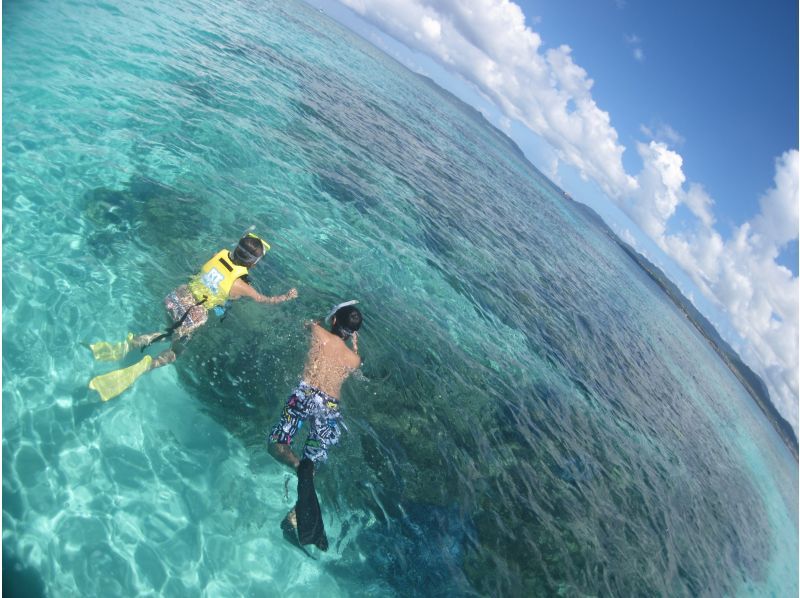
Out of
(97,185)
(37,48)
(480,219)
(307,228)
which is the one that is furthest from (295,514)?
(480,219)

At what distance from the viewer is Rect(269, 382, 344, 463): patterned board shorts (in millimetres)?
8898

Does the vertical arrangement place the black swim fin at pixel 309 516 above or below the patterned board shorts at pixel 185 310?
below

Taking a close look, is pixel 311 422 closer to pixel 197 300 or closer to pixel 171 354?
pixel 171 354

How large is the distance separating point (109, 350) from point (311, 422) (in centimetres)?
420

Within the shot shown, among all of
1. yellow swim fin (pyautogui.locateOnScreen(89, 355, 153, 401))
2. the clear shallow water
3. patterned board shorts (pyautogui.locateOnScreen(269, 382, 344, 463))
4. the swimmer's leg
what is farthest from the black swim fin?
yellow swim fin (pyautogui.locateOnScreen(89, 355, 153, 401))

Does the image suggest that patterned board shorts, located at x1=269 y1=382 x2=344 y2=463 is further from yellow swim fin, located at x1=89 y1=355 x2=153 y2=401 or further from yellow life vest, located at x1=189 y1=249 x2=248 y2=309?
yellow swim fin, located at x1=89 y1=355 x2=153 y2=401

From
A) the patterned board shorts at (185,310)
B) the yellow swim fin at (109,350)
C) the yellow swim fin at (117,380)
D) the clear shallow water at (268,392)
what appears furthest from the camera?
the patterned board shorts at (185,310)

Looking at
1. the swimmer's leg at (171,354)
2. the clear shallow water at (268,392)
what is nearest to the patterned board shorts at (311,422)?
the clear shallow water at (268,392)

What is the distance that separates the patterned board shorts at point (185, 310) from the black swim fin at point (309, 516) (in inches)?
156

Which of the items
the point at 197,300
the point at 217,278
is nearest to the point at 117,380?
the point at 197,300

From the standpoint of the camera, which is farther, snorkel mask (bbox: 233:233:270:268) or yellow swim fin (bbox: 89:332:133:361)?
snorkel mask (bbox: 233:233:270:268)

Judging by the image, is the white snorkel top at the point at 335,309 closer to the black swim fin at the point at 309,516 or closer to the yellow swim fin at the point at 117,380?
the black swim fin at the point at 309,516

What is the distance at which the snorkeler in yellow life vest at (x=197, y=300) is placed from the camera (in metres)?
8.66

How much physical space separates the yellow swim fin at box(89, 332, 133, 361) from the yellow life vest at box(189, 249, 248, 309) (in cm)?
166
